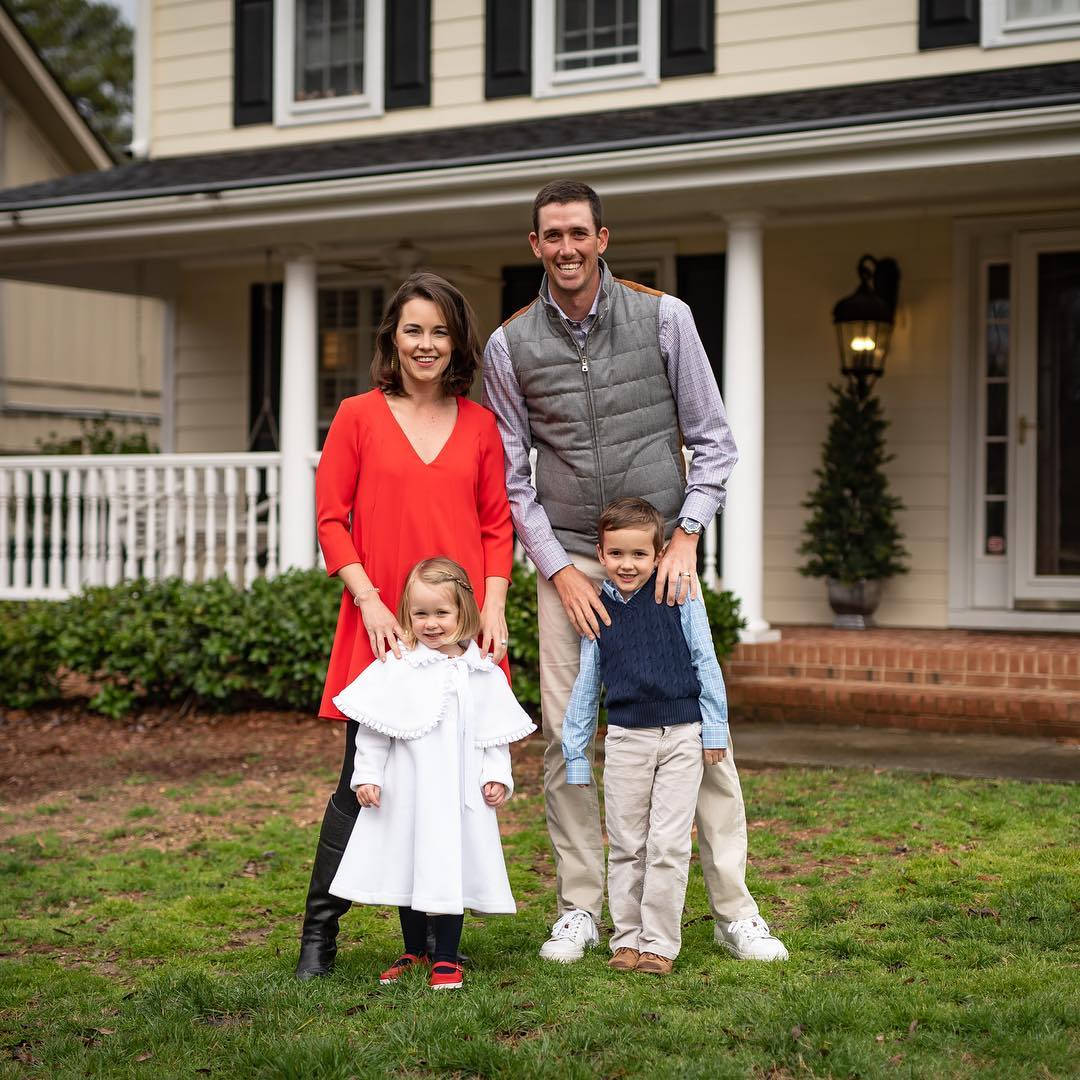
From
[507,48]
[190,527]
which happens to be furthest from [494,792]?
[507,48]

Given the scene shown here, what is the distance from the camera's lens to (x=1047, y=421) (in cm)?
846

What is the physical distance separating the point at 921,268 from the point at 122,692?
5.61 metres

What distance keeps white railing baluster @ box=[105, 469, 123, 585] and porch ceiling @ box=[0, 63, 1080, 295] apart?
160 cm

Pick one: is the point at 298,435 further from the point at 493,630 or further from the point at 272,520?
the point at 493,630

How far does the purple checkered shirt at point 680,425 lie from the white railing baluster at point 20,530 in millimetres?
6409

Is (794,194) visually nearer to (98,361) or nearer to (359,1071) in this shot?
(359,1071)

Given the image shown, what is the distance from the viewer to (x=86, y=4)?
3084 cm

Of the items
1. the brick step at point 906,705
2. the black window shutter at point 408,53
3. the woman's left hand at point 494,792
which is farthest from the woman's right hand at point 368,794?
the black window shutter at point 408,53

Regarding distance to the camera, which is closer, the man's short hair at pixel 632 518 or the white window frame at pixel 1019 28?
the man's short hair at pixel 632 518

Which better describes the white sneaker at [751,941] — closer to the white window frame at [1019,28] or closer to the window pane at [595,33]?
the white window frame at [1019,28]

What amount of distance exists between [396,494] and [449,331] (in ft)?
1.42

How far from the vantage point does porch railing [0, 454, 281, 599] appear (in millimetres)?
8750

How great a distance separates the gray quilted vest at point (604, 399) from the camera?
3633 mm

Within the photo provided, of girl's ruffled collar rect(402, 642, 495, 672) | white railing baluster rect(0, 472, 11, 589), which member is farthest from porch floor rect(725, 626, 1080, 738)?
white railing baluster rect(0, 472, 11, 589)
